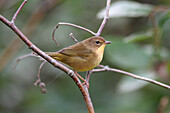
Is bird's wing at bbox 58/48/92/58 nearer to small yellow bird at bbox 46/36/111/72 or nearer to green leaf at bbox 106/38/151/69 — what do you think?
small yellow bird at bbox 46/36/111/72

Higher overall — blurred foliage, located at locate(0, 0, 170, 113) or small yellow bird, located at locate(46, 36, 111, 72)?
small yellow bird, located at locate(46, 36, 111, 72)

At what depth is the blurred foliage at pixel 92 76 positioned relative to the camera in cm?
327

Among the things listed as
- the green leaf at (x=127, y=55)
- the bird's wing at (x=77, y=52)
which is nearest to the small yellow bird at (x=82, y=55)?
the bird's wing at (x=77, y=52)

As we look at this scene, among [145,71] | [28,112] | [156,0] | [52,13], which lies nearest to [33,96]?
[28,112]

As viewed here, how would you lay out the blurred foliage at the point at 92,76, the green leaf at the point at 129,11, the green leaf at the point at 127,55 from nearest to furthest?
the green leaf at the point at 129,11, the green leaf at the point at 127,55, the blurred foliage at the point at 92,76

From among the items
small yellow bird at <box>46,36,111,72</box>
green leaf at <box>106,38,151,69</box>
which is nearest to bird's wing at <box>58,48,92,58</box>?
small yellow bird at <box>46,36,111,72</box>

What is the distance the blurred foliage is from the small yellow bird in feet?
1.20

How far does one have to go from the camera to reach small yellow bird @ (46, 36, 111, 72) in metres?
2.54

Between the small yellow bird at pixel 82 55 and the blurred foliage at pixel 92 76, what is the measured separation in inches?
14.4

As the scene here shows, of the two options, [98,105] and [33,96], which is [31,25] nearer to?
[33,96]

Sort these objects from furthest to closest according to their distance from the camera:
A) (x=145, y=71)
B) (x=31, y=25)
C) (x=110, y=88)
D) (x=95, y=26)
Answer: (x=95, y=26) < (x=110, y=88) < (x=31, y=25) < (x=145, y=71)

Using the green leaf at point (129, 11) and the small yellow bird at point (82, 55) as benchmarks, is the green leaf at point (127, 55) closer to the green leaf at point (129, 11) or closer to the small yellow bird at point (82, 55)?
the small yellow bird at point (82, 55)

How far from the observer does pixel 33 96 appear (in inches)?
174

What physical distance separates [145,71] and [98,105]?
129cm
